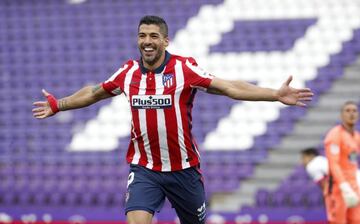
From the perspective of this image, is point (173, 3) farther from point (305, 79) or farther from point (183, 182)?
point (183, 182)

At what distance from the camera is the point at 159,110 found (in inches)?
212

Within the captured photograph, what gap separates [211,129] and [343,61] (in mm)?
2260

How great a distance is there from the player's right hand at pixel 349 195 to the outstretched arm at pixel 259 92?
306 cm

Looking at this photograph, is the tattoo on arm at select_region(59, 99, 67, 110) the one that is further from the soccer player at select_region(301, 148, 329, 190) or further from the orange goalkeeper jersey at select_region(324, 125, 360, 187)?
the soccer player at select_region(301, 148, 329, 190)

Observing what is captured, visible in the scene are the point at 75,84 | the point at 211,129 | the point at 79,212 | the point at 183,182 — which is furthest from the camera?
the point at 75,84

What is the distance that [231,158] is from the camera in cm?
1127

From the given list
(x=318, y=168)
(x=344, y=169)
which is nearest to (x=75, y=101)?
(x=344, y=169)

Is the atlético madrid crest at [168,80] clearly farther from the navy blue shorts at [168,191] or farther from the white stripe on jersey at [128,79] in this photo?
the navy blue shorts at [168,191]

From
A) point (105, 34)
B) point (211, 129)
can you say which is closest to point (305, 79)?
point (211, 129)

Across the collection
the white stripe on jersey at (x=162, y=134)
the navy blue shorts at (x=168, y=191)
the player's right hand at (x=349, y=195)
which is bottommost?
the player's right hand at (x=349, y=195)

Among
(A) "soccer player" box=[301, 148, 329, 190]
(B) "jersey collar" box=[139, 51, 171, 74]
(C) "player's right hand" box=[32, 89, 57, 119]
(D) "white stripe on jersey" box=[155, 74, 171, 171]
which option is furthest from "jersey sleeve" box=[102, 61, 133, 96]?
(A) "soccer player" box=[301, 148, 329, 190]

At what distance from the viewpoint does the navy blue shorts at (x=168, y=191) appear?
535 cm

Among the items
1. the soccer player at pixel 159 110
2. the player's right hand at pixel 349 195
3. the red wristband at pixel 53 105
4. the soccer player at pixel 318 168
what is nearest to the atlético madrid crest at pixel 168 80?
the soccer player at pixel 159 110

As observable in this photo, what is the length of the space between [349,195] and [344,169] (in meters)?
0.39
